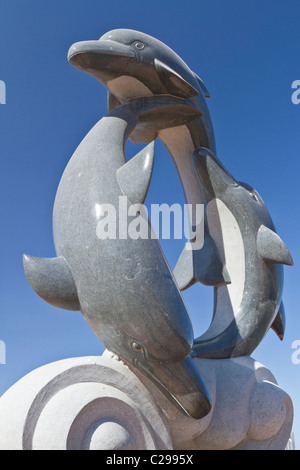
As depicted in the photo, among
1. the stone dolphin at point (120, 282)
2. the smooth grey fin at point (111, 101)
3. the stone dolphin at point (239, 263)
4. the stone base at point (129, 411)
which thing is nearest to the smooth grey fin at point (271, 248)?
the stone dolphin at point (239, 263)

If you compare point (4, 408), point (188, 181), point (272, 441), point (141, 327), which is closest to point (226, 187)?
point (188, 181)

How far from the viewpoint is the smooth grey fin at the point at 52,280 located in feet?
15.2

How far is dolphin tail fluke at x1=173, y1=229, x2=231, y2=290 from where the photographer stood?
6.32 metres

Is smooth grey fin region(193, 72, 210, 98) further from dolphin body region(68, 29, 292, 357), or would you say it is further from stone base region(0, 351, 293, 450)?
stone base region(0, 351, 293, 450)

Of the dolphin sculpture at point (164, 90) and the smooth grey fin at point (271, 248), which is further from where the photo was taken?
the smooth grey fin at point (271, 248)

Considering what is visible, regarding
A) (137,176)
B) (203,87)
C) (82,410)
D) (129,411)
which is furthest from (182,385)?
(203,87)

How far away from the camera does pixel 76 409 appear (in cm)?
412

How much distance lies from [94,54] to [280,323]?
4.10 metres

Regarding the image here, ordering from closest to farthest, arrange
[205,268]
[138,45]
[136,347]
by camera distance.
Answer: [136,347], [138,45], [205,268]

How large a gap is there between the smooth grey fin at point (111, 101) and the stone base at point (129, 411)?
9.81ft

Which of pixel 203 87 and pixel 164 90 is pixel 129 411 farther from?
pixel 203 87

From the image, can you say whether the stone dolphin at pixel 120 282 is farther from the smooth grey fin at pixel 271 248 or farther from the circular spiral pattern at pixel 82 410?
the smooth grey fin at pixel 271 248

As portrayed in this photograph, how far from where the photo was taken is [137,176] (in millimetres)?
4820
